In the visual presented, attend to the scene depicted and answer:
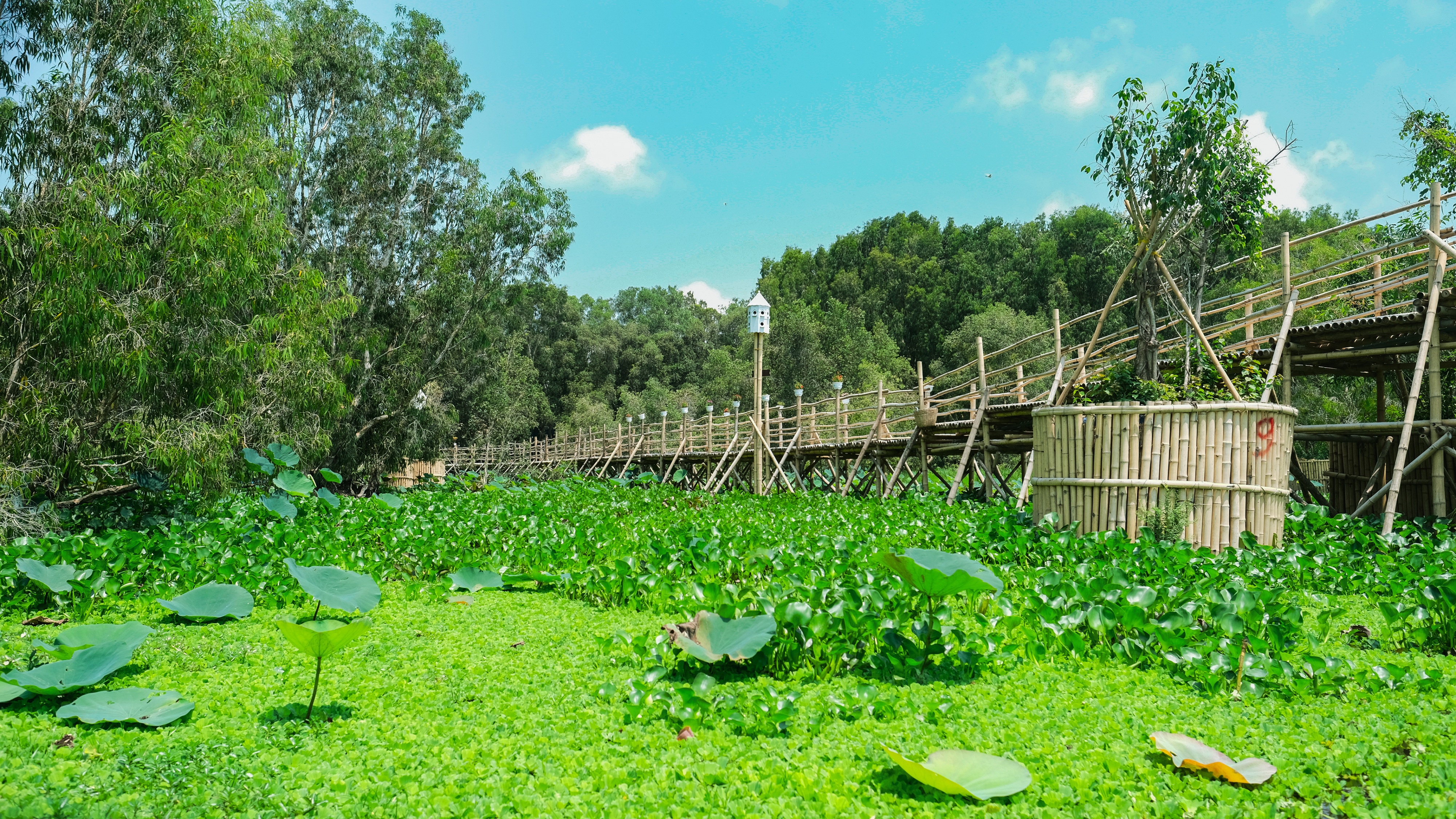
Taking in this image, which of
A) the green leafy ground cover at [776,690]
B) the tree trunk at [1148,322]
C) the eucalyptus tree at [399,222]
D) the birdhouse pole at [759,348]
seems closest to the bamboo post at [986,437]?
the tree trunk at [1148,322]

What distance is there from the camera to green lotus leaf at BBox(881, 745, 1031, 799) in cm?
228

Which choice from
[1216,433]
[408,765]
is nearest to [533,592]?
[408,765]

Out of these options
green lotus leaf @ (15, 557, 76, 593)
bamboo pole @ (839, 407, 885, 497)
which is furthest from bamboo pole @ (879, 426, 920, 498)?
green lotus leaf @ (15, 557, 76, 593)

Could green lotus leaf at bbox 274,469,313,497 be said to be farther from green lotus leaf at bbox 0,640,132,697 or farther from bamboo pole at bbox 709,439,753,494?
bamboo pole at bbox 709,439,753,494

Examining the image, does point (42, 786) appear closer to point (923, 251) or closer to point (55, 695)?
point (55, 695)

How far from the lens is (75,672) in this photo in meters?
3.21

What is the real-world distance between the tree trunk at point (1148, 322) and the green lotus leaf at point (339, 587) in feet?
21.4

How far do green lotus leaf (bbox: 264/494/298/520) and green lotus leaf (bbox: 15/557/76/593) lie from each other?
4318 millimetres

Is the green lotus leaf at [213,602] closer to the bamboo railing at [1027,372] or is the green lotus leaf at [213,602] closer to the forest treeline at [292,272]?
the forest treeline at [292,272]

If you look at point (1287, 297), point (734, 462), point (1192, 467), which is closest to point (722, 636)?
point (1192, 467)

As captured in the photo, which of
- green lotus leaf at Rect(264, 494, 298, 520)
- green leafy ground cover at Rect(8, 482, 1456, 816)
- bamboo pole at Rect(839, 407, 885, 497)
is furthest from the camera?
bamboo pole at Rect(839, 407, 885, 497)

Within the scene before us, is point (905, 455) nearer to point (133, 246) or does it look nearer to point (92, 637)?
point (133, 246)

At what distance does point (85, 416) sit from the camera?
833 cm

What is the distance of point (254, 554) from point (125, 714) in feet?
12.6
